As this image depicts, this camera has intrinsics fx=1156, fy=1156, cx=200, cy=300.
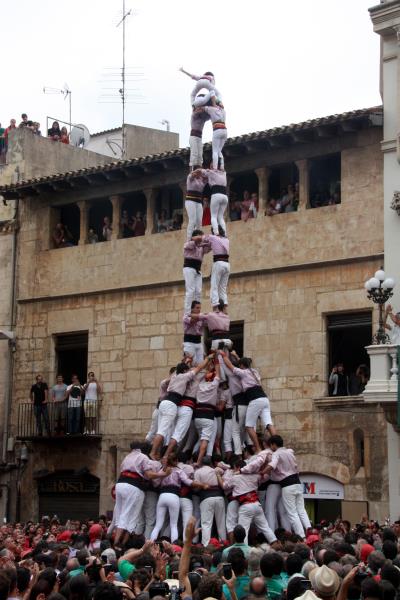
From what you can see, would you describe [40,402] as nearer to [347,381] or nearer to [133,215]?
[133,215]

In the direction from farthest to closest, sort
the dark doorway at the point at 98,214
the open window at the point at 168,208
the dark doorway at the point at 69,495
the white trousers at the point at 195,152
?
the dark doorway at the point at 98,214, the open window at the point at 168,208, the dark doorway at the point at 69,495, the white trousers at the point at 195,152

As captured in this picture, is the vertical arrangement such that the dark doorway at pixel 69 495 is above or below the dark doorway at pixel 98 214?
below

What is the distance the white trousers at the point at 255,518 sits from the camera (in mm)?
17359

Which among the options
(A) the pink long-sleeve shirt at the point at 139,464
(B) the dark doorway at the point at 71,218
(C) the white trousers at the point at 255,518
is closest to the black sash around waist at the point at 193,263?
(A) the pink long-sleeve shirt at the point at 139,464

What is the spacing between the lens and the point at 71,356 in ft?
104

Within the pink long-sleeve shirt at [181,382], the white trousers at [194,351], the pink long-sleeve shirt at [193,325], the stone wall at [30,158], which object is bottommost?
the pink long-sleeve shirt at [181,382]

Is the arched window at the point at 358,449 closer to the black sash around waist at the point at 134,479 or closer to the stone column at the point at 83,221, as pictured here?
the black sash around waist at the point at 134,479

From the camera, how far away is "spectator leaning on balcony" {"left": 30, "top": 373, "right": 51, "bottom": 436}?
3025 cm

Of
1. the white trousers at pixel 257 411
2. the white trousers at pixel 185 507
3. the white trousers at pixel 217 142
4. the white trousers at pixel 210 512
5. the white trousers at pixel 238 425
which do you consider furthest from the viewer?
the white trousers at pixel 217 142

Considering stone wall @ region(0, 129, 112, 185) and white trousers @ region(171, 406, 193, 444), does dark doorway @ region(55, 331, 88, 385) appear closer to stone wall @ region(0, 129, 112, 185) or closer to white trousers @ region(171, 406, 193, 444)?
stone wall @ region(0, 129, 112, 185)

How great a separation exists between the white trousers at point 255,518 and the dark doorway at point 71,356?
1423 cm

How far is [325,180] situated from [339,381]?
16.1 feet

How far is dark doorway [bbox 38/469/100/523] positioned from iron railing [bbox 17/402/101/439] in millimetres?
1069

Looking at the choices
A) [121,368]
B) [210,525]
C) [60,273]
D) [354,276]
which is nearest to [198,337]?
[210,525]
